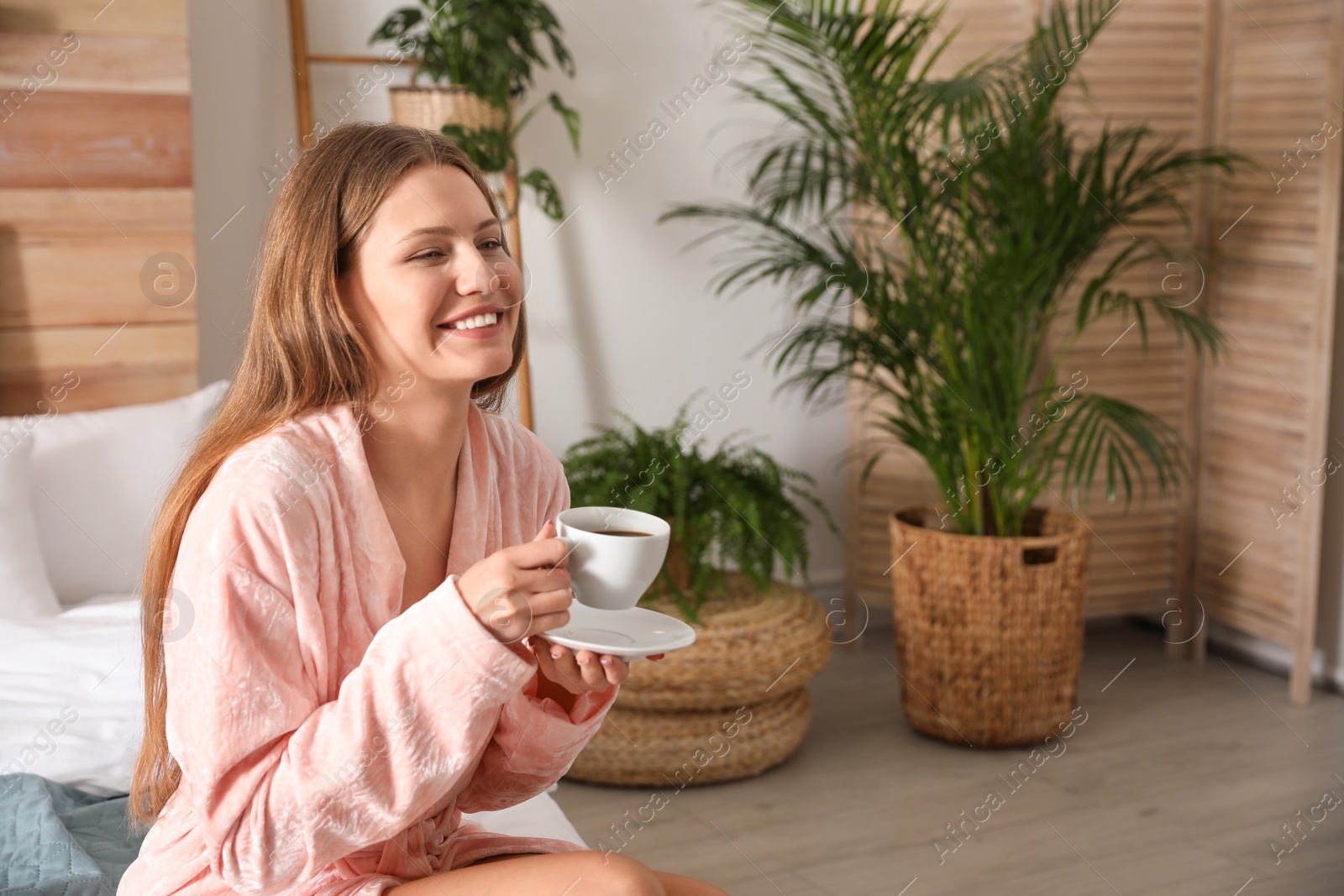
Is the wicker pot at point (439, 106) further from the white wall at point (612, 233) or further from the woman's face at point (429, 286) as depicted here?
the woman's face at point (429, 286)

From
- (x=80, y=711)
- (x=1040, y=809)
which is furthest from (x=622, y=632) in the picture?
(x=1040, y=809)

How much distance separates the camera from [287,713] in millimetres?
1021

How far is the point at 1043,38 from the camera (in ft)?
8.82

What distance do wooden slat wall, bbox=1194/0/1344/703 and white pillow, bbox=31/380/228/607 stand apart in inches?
101

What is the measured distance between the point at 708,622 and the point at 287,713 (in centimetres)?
164

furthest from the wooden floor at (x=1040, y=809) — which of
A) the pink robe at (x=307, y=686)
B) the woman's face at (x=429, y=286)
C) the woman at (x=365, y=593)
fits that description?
the woman's face at (x=429, y=286)

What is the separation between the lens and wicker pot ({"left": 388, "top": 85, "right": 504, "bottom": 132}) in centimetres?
269

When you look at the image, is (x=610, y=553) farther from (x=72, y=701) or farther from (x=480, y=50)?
(x=480, y=50)

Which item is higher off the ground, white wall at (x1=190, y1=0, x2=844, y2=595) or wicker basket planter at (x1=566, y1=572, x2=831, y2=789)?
white wall at (x1=190, y1=0, x2=844, y2=595)

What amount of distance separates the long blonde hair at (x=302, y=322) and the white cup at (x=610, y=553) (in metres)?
0.26

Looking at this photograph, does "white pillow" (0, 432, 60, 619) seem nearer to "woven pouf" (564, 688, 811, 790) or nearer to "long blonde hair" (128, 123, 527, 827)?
"long blonde hair" (128, 123, 527, 827)

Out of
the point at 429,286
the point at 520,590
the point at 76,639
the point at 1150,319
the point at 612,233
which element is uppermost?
the point at 612,233

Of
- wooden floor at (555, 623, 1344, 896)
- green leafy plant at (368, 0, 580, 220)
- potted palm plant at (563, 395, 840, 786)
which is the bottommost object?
wooden floor at (555, 623, 1344, 896)

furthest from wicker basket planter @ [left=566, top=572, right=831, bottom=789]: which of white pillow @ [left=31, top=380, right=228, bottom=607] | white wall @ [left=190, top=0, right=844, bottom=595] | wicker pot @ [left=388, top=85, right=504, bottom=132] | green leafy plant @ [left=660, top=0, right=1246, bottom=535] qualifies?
wicker pot @ [left=388, top=85, right=504, bottom=132]
